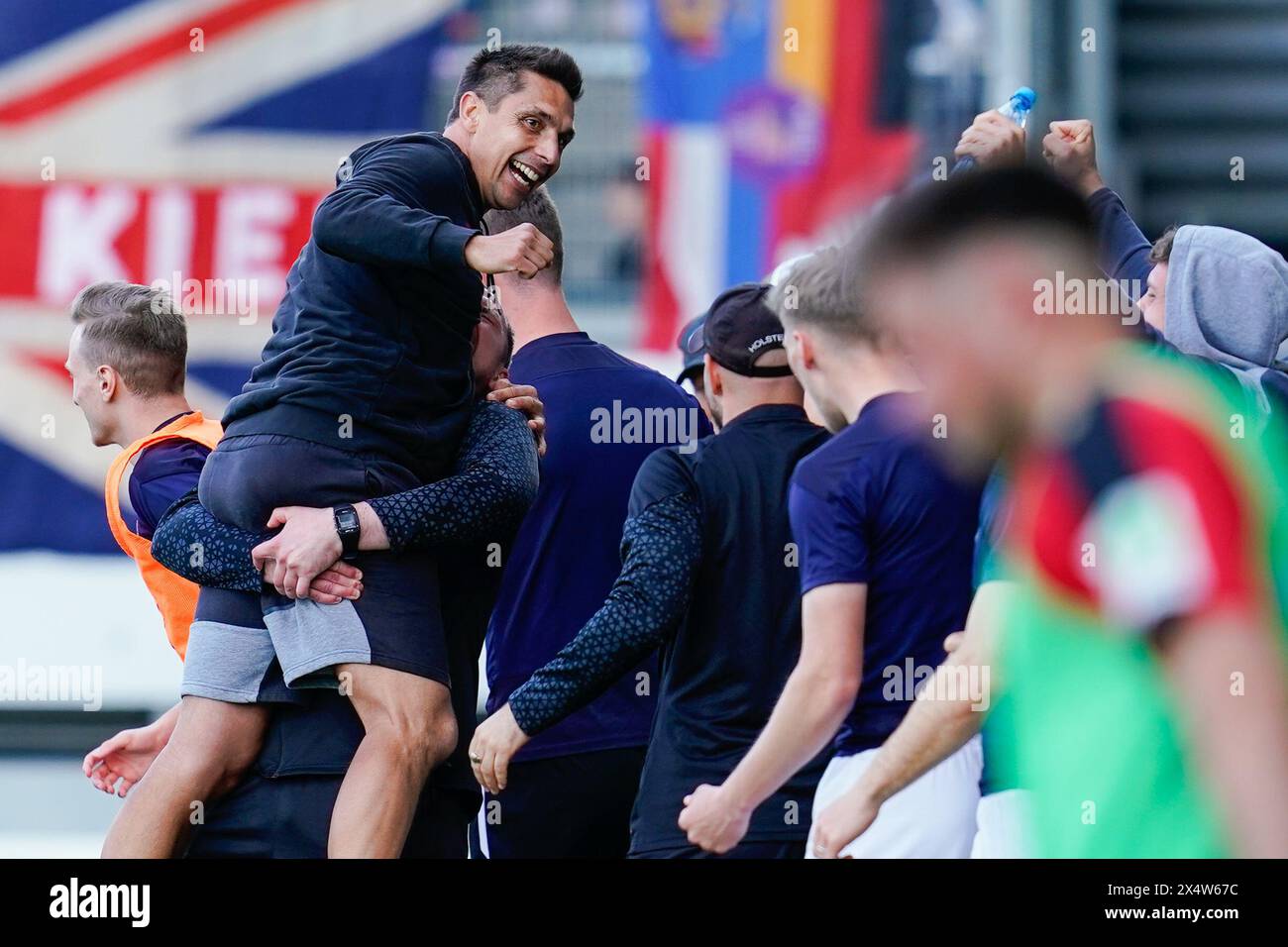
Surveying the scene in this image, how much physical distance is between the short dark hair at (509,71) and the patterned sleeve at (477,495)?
0.63m

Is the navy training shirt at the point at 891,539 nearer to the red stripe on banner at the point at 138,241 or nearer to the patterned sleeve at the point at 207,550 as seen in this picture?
the patterned sleeve at the point at 207,550

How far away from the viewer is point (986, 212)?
1924 mm

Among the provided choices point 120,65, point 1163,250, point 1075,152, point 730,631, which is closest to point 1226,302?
point 1163,250

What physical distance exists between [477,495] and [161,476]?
2.44 feet

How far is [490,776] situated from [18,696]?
5.35 m

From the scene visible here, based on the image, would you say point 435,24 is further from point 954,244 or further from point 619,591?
point 954,244

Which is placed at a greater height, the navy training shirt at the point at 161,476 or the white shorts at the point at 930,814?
the navy training shirt at the point at 161,476

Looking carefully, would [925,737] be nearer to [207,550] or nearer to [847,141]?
[207,550]

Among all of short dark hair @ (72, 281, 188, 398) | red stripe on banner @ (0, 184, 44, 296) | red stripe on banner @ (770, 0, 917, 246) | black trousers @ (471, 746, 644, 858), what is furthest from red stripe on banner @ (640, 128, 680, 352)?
black trousers @ (471, 746, 644, 858)

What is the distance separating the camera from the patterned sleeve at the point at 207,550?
320 centimetres

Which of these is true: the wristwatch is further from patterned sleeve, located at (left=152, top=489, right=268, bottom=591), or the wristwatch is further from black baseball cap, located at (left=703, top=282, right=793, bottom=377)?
black baseball cap, located at (left=703, top=282, right=793, bottom=377)

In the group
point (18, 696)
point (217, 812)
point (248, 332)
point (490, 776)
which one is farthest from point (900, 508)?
point (18, 696)

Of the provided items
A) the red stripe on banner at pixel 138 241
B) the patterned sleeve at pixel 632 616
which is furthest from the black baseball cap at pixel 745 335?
the red stripe on banner at pixel 138 241

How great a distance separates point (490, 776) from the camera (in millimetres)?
3141
